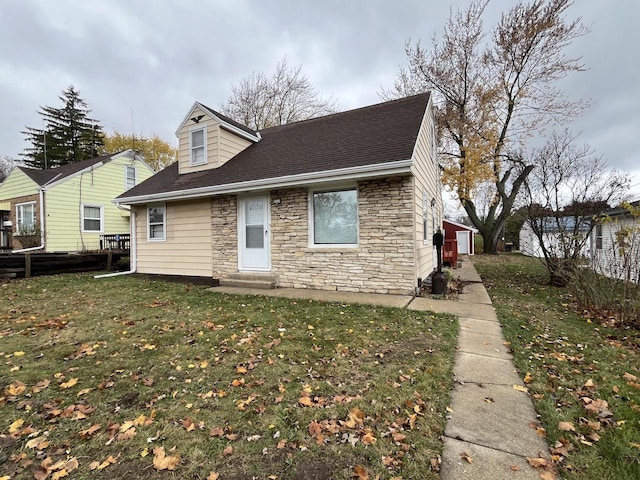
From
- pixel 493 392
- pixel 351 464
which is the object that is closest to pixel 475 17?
pixel 493 392

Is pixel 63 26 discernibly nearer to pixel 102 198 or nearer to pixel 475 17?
pixel 102 198

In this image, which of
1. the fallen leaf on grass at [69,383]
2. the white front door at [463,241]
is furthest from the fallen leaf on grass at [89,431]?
the white front door at [463,241]

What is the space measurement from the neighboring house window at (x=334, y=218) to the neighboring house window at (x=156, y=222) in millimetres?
5430

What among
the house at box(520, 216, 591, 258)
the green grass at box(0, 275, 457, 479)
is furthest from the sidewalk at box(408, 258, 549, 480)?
the house at box(520, 216, 591, 258)

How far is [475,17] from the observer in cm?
1733

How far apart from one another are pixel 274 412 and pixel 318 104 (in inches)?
911

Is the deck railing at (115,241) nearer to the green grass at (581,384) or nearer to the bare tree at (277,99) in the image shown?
the bare tree at (277,99)

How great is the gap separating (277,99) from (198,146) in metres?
14.1

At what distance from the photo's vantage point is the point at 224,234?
340 inches

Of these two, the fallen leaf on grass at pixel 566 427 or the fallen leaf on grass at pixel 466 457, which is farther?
the fallen leaf on grass at pixel 566 427

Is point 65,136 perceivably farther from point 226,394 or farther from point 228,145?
point 226,394

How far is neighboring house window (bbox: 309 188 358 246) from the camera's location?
7.05 metres

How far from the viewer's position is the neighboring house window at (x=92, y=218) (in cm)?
1594

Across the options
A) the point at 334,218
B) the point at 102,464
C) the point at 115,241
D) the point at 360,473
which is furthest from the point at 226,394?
the point at 115,241
